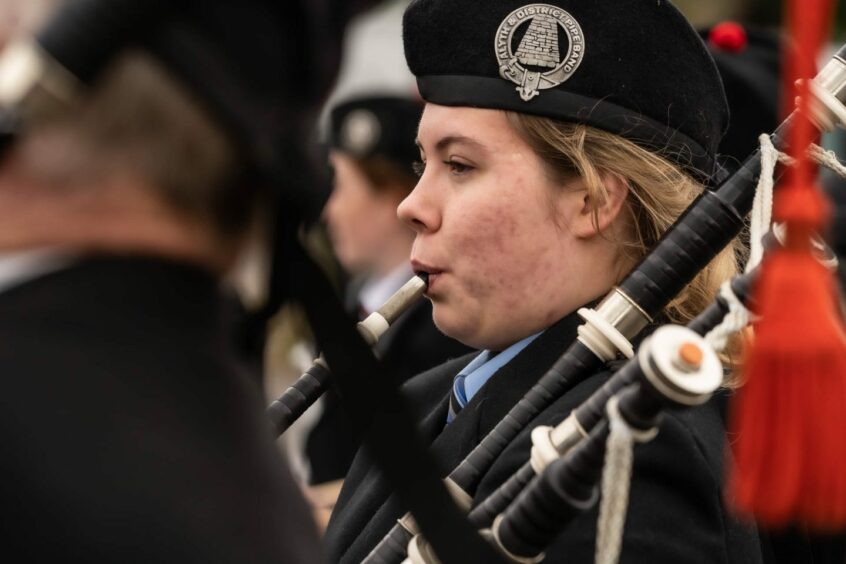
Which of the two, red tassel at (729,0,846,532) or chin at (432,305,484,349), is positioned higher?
red tassel at (729,0,846,532)

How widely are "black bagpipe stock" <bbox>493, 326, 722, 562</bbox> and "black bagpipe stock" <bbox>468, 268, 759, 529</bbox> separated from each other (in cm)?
3

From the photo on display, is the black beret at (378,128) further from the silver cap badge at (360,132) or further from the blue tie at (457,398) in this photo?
the blue tie at (457,398)

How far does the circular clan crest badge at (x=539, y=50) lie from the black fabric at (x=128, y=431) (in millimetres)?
1539

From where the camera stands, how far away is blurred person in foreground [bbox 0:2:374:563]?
1.56 m

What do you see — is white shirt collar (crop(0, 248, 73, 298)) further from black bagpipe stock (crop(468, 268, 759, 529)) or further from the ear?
the ear

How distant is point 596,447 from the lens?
2.24 meters

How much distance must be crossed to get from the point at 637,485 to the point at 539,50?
0.92 m

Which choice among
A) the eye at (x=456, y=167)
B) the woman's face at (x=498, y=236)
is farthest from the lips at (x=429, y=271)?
the eye at (x=456, y=167)

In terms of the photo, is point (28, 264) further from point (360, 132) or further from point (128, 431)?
point (360, 132)

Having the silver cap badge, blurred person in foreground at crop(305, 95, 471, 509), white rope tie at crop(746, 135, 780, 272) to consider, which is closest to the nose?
white rope tie at crop(746, 135, 780, 272)

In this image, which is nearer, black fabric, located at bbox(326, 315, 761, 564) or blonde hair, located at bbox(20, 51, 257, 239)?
blonde hair, located at bbox(20, 51, 257, 239)

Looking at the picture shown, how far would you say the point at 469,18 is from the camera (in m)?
3.22

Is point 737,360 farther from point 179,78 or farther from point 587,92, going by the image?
point 179,78

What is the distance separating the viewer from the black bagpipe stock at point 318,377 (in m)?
3.21
